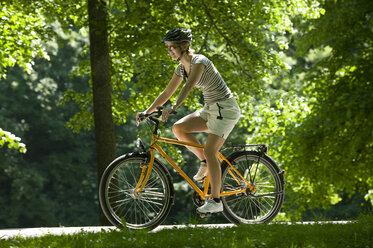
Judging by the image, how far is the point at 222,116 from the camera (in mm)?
5566

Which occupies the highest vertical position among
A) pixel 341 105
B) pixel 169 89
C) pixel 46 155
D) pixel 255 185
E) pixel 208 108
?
pixel 46 155

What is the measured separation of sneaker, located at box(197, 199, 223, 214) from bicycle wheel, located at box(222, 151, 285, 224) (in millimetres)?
391

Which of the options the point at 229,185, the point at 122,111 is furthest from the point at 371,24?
the point at 122,111

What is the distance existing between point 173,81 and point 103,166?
10.00 feet

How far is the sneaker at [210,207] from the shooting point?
18.1 ft

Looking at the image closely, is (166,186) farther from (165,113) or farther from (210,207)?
Result: (165,113)

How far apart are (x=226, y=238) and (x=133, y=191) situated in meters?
1.16

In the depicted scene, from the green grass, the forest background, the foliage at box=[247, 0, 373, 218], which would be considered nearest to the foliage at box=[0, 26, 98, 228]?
the forest background

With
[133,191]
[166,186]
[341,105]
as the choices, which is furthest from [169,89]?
[341,105]

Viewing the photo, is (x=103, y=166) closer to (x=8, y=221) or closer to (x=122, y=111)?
(x=122, y=111)

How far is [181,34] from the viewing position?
539cm

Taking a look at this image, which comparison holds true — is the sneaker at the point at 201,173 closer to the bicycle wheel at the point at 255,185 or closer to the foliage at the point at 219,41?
the bicycle wheel at the point at 255,185

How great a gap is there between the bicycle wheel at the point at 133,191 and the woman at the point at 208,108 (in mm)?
411

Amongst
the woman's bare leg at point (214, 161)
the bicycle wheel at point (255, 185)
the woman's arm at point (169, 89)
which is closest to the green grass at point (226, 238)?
the woman's bare leg at point (214, 161)
